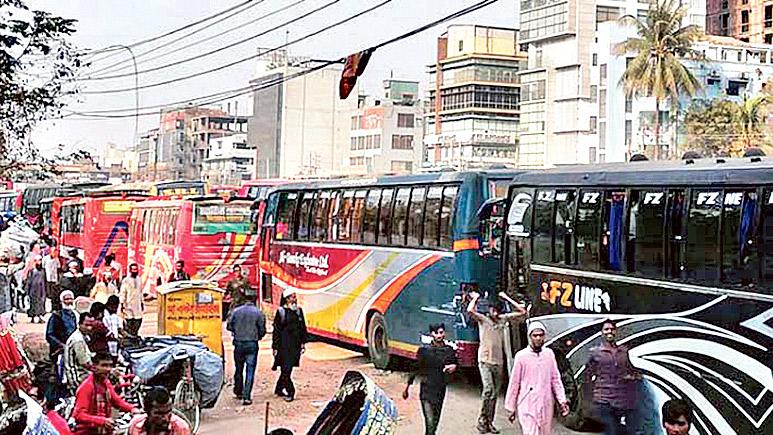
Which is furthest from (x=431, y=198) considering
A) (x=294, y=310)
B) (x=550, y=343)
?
(x=550, y=343)

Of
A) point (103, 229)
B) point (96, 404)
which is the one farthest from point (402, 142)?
point (96, 404)

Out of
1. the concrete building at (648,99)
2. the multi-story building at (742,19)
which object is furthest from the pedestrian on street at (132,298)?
the multi-story building at (742,19)

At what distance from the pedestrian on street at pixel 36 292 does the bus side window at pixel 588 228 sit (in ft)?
53.7

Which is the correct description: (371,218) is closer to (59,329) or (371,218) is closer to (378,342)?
(378,342)

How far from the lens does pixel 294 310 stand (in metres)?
16.7

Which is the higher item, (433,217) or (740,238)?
(433,217)

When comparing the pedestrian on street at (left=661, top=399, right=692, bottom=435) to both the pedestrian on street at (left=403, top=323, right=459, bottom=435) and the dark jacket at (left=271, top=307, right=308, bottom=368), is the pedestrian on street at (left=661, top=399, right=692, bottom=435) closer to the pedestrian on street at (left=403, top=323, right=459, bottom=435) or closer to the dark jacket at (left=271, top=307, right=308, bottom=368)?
the pedestrian on street at (left=403, top=323, right=459, bottom=435)

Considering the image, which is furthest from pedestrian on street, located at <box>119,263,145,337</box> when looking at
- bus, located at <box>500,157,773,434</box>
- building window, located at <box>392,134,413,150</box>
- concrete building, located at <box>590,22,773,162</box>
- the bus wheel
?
building window, located at <box>392,134,413,150</box>

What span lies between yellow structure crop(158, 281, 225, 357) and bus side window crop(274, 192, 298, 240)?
6020 mm

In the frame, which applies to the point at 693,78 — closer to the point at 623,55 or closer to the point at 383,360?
the point at 623,55

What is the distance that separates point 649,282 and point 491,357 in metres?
2.87

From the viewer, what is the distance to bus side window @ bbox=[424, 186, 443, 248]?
17.5 m

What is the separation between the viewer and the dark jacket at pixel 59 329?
45.7 feet

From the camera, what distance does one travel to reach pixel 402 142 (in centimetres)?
10431
